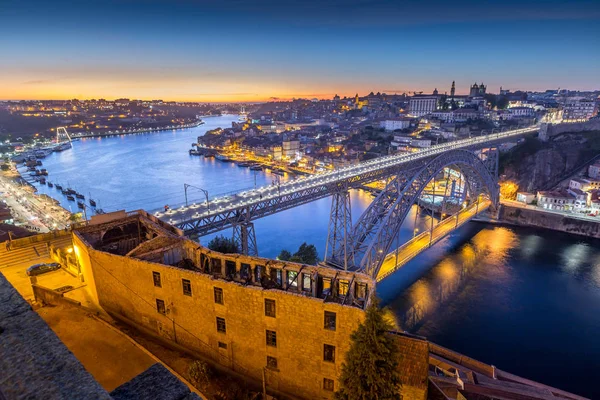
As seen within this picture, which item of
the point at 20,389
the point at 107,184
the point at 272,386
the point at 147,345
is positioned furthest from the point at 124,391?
the point at 107,184

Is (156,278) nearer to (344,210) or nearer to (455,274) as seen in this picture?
(344,210)

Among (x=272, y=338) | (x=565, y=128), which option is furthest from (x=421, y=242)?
(x=565, y=128)

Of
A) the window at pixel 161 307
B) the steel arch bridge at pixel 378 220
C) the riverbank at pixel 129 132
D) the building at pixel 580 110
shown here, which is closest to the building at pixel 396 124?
the building at pixel 580 110

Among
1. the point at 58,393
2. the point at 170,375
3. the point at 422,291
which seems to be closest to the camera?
the point at 58,393

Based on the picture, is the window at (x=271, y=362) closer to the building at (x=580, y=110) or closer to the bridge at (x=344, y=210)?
the bridge at (x=344, y=210)

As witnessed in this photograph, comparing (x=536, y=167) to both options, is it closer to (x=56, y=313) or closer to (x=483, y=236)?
(x=483, y=236)

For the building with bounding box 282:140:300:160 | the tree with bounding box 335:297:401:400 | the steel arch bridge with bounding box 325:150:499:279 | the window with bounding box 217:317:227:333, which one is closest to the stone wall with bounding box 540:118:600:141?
the steel arch bridge with bounding box 325:150:499:279

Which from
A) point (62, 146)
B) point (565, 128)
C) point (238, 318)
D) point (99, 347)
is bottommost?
point (62, 146)
